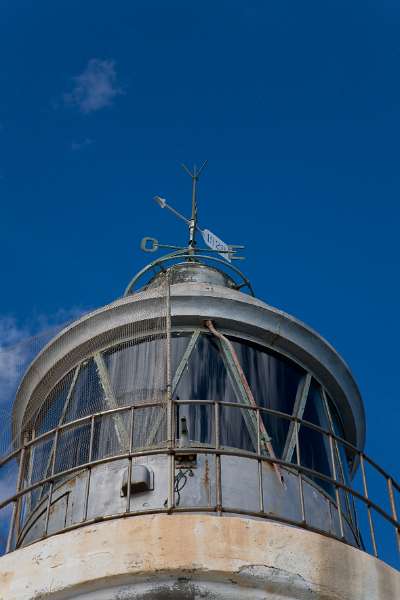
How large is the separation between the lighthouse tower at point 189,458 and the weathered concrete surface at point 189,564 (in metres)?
0.01

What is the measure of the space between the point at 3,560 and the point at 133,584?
1.17 metres

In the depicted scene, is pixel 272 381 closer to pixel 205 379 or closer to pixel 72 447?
pixel 205 379

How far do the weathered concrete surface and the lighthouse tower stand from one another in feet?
0.04

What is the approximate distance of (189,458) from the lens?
10.6 meters

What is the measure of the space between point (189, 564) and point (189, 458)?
1.60 m

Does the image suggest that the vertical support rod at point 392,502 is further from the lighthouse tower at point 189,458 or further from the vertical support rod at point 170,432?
the vertical support rod at point 170,432

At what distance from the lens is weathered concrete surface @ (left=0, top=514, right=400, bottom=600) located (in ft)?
30.0

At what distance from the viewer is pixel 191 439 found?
11125 mm

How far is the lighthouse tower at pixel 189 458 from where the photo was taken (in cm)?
925

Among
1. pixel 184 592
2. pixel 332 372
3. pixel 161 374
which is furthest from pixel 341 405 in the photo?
pixel 184 592

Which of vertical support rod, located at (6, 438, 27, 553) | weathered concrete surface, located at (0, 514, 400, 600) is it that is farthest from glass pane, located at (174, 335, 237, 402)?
weathered concrete surface, located at (0, 514, 400, 600)

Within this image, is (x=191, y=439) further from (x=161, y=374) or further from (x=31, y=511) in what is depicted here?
(x=31, y=511)

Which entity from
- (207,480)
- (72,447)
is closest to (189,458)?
(207,480)

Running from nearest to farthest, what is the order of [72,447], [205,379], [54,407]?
[72,447], [205,379], [54,407]
